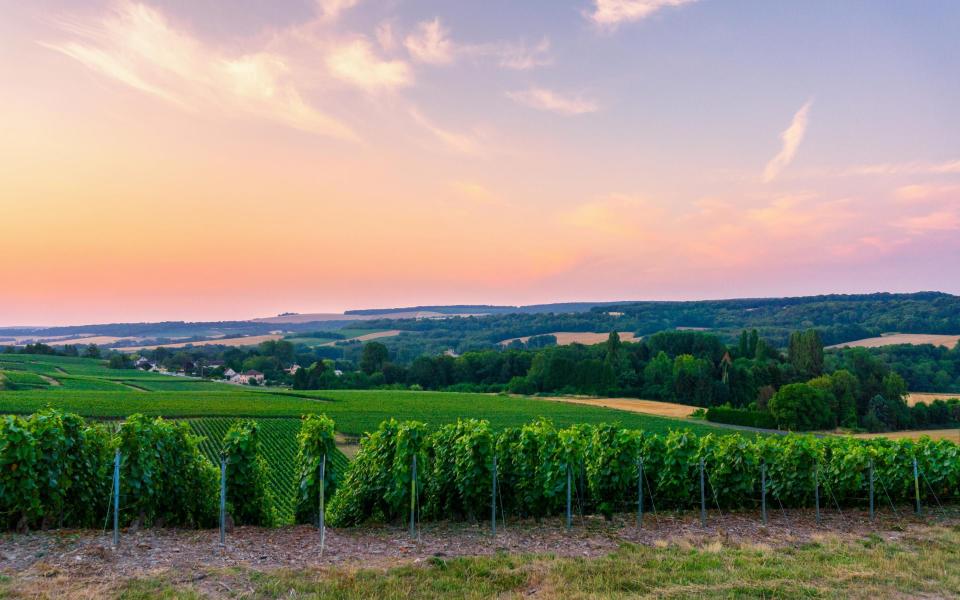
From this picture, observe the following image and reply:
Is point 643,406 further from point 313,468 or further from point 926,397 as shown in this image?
point 313,468

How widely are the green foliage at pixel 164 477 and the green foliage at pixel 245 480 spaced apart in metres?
0.38

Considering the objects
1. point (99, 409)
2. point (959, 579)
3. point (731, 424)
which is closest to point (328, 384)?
point (99, 409)

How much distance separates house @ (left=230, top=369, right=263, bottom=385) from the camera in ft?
386

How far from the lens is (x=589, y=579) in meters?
8.84

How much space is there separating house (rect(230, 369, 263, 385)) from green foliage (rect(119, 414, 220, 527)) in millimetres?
110230

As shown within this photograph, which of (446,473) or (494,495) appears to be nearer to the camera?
(494,495)

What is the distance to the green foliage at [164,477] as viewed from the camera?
459 inches

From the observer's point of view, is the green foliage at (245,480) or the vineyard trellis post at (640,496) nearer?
the vineyard trellis post at (640,496)

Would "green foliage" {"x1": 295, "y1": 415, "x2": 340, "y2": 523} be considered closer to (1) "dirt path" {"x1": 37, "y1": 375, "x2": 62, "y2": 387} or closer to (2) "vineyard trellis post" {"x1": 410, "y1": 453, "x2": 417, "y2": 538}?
(2) "vineyard trellis post" {"x1": 410, "y1": 453, "x2": 417, "y2": 538}

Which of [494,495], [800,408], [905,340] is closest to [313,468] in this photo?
[494,495]

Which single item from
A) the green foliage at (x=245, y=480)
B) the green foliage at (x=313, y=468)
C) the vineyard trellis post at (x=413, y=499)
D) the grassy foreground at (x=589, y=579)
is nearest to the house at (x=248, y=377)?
the green foliage at (x=245, y=480)

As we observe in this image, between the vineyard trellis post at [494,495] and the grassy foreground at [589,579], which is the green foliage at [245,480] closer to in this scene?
the grassy foreground at [589,579]

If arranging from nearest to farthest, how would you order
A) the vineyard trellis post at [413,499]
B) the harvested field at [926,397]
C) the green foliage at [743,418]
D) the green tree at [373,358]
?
1. the vineyard trellis post at [413,499]
2. the green foliage at [743,418]
3. the harvested field at [926,397]
4. the green tree at [373,358]

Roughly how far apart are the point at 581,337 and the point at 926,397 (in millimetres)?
79994
